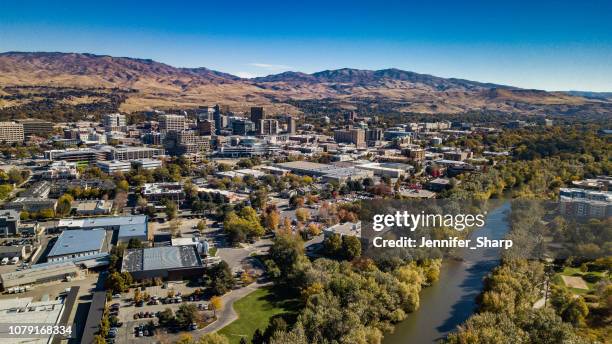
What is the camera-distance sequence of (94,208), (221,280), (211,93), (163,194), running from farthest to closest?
(211,93) → (163,194) → (94,208) → (221,280)

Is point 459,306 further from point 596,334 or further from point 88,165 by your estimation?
point 88,165

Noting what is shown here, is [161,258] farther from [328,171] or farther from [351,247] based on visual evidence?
[328,171]

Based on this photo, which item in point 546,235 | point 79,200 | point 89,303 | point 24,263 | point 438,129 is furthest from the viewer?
point 438,129

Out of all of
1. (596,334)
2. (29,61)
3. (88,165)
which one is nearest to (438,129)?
(88,165)

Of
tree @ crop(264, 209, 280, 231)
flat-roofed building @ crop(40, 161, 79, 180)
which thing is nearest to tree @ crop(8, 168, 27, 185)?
flat-roofed building @ crop(40, 161, 79, 180)

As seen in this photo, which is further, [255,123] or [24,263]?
[255,123]

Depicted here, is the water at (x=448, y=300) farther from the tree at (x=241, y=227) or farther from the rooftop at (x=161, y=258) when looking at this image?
the tree at (x=241, y=227)
